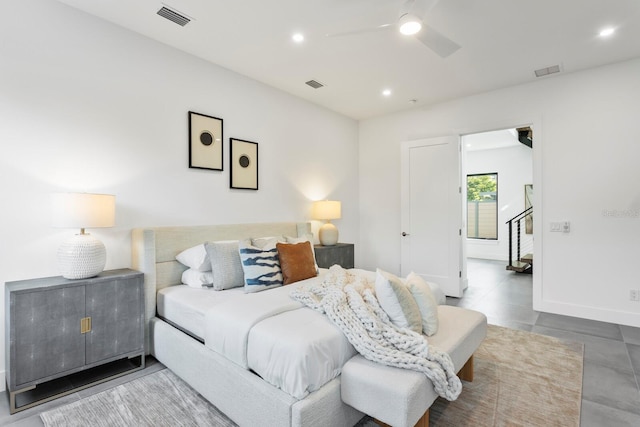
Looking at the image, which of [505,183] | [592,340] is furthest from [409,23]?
[505,183]

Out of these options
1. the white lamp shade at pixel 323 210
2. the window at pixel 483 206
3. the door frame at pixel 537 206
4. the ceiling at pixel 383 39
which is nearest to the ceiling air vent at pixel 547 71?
the ceiling at pixel 383 39

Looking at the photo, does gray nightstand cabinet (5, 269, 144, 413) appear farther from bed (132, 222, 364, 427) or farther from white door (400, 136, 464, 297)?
white door (400, 136, 464, 297)

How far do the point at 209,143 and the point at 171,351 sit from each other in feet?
6.80

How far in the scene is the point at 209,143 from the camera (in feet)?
11.5

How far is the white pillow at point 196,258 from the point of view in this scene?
9.60 feet

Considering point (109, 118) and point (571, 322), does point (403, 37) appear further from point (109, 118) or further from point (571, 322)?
point (571, 322)

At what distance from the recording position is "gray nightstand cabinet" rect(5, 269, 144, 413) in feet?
6.79

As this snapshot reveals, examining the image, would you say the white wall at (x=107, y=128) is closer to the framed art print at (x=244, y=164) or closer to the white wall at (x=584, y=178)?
the framed art print at (x=244, y=164)

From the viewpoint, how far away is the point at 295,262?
303 cm

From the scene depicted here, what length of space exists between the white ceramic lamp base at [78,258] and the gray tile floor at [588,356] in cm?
84

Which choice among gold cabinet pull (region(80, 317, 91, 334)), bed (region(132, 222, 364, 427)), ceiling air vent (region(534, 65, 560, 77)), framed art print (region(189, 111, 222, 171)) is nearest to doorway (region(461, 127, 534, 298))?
ceiling air vent (region(534, 65, 560, 77))

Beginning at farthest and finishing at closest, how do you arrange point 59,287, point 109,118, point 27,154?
point 109,118 → point 27,154 → point 59,287

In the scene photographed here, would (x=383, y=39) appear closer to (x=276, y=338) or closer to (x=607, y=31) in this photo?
(x=607, y=31)

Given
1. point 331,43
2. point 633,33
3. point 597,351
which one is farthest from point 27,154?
point 633,33
